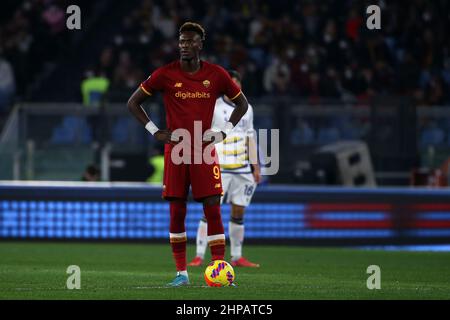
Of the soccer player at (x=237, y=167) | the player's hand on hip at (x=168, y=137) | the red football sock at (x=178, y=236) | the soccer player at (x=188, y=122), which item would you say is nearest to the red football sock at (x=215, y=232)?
the soccer player at (x=188, y=122)

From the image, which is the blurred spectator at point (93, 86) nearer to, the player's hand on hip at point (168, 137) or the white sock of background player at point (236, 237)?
the white sock of background player at point (236, 237)

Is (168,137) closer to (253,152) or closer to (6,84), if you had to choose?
(253,152)

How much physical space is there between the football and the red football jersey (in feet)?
4.21

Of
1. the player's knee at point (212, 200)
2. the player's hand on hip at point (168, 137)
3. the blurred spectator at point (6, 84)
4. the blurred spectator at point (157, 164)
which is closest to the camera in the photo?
the player's hand on hip at point (168, 137)

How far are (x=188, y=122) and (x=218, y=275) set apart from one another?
4.84 ft

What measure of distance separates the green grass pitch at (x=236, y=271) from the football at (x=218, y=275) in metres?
0.15

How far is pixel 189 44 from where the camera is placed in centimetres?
1216

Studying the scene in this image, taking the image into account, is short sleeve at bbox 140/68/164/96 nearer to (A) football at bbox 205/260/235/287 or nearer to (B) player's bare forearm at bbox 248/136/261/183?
(A) football at bbox 205/260/235/287

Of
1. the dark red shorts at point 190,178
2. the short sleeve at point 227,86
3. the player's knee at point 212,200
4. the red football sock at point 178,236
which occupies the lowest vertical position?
the red football sock at point 178,236

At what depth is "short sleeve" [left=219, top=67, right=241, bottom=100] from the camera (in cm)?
1237

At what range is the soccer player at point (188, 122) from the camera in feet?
40.0
